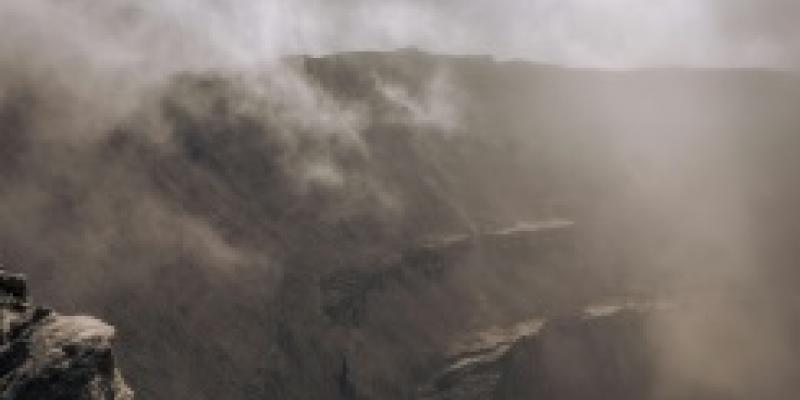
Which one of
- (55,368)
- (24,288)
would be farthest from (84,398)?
(24,288)

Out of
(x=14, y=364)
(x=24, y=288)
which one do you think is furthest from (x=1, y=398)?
(x=24, y=288)

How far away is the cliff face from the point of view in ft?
349

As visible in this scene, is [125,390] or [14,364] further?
[125,390]

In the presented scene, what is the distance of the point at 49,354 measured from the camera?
4247 inches

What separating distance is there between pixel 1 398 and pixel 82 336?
27.1 ft

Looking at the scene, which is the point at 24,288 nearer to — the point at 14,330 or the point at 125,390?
the point at 14,330

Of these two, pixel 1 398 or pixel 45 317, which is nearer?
pixel 1 398

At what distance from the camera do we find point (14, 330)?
109m

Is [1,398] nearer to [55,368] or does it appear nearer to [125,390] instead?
[55,368]

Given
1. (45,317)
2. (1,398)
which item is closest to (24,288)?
(45,317)

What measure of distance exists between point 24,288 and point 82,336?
Answer: 7.66 meters

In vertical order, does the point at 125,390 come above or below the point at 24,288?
below

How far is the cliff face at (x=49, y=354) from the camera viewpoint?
106250mm

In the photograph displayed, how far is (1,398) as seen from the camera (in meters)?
105
